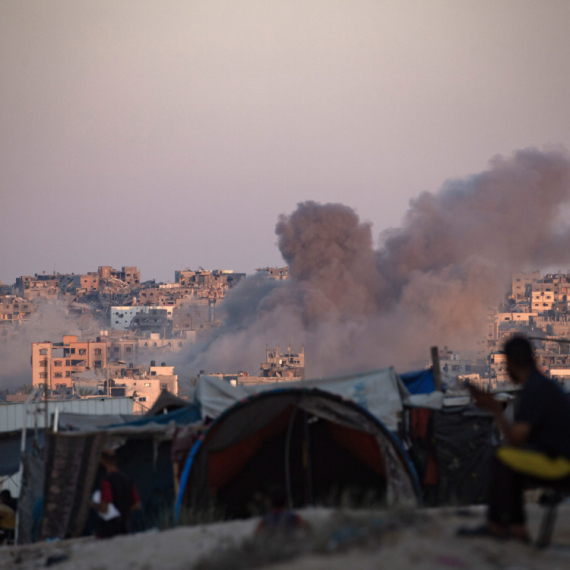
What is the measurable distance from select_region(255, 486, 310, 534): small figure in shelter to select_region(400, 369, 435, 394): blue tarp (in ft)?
20.9

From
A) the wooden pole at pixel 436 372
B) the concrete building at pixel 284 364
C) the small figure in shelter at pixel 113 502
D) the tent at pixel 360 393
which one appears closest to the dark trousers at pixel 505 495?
the small figure in shelter at pixel 113 502

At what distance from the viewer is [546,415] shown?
452 cm

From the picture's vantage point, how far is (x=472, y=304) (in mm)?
65188

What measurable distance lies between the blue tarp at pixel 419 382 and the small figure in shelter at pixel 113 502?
5.57 meters

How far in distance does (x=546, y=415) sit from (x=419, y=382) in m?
7.82

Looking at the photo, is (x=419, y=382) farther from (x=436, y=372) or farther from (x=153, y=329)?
(x=153, y=329)

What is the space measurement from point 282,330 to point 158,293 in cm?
6501

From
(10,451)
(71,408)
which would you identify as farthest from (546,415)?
(71,408)

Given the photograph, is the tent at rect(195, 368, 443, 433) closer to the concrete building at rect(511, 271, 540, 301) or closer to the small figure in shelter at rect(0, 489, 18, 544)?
the small figure in shelter at rect(0, 489, 18, 544)

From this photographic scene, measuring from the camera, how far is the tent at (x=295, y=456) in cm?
897

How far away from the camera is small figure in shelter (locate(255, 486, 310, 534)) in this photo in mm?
5262

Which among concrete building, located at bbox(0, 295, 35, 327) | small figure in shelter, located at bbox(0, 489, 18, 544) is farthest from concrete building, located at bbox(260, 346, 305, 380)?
concrete building, located at bbox(0, 295, 35, 327)

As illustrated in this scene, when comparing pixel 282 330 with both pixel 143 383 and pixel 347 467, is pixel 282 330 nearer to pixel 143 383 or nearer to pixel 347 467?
pixel 143 383

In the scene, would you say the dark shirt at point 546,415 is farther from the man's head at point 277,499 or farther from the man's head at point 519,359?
the man's head at point 277,499
